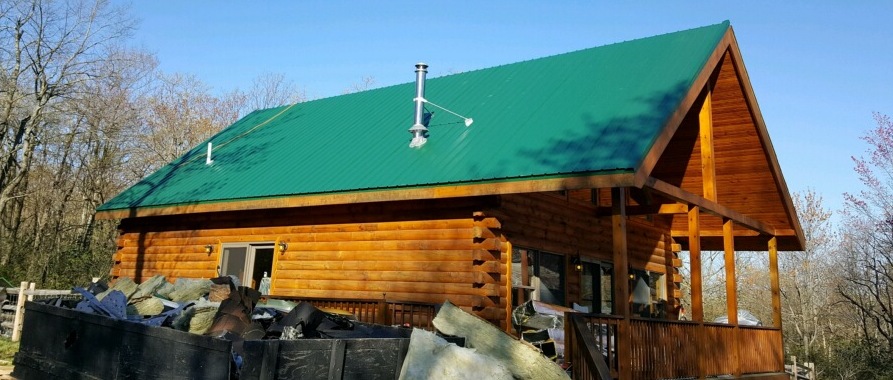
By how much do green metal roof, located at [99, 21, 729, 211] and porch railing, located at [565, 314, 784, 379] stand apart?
6.84 feet

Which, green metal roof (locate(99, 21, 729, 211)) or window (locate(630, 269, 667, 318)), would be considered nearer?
green metal roof (locate(99, 21, 729, 211))

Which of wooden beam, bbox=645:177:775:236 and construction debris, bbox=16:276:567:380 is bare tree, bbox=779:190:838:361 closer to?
wooden beam, bbox=645:177:775:236

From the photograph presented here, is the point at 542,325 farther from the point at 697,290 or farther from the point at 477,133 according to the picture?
the point at 477,133

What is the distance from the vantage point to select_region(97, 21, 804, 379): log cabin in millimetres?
9953

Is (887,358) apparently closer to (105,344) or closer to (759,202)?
(759,202)

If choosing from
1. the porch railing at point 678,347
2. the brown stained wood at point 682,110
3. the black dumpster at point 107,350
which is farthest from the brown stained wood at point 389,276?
the black dumpster at point 107,350

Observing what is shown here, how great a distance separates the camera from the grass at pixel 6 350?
1191 cm

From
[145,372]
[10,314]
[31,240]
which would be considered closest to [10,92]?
[31,240]

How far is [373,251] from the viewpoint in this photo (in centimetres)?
1245

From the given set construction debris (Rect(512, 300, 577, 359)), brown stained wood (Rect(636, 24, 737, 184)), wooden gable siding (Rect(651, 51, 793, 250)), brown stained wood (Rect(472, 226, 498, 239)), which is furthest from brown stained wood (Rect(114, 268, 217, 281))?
wooden gable siding (Rect(651, 51, 793, 250))

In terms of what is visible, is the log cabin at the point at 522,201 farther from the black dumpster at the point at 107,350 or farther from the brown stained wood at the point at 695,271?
the black dumpster at the point at 107,350

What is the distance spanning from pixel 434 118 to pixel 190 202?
5230mm

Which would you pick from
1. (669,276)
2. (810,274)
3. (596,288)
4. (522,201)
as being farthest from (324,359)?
(810,274)

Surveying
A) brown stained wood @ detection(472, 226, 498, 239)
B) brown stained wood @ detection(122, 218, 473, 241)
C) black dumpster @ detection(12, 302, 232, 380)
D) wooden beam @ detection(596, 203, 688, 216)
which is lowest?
black dumpster @ detection(12, 302, 232, 380)
